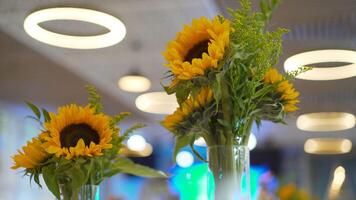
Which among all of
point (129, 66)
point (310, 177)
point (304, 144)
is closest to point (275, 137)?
point (304, 144)

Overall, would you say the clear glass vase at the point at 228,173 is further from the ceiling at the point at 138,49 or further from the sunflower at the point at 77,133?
the ceiling at the point at 138,49

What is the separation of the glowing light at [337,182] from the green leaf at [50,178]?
116 centimetres

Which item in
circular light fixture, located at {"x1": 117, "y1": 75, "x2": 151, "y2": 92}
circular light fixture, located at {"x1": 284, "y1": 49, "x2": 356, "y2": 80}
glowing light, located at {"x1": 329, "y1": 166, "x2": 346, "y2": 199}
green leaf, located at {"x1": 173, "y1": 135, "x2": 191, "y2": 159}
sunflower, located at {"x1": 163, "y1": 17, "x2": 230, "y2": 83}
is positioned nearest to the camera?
sunflower, located at {"x1": 163, "y1": 17, "x2": 230, "y2": 83}

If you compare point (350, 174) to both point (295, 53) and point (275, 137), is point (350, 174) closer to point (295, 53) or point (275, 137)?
point (275, 137)

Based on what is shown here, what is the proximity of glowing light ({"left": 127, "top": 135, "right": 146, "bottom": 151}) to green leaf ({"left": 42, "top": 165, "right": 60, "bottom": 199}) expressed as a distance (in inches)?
55.9

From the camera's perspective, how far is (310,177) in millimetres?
2006

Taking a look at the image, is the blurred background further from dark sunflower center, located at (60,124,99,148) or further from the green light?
dark sunflower center, located at (60,124,99,148)

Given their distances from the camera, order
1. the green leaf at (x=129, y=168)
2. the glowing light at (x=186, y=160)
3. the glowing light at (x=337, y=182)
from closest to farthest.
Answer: the green leaf at (x=129, y=168)
the glowing light at (x=337, y=182)
the glowing light at (x=186, y=160)

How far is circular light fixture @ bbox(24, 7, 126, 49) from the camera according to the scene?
198 centimetres

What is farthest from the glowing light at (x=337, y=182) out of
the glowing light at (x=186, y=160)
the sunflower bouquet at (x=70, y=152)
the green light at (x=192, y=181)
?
the sunflower bouquet at (x=70, y=152)

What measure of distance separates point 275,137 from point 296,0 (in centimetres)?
69

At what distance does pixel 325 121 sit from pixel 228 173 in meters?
1.26

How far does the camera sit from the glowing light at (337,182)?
1900 millimetres

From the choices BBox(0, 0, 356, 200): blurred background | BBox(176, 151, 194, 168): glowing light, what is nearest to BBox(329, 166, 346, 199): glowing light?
BBox(0, 0, 356, 200): blurred background
